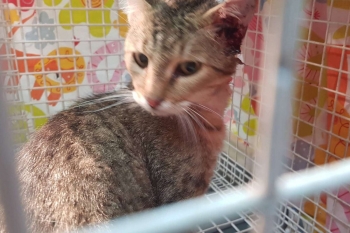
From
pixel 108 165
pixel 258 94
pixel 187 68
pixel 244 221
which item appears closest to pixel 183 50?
pixel 187 68

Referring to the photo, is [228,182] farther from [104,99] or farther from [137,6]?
[137,6]

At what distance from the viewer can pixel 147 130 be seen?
0.83 metres

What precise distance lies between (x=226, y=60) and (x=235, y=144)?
1.70 ft

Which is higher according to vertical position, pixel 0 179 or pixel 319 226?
pixel 0 179

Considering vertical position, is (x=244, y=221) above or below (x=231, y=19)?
below

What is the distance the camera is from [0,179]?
0.22 m

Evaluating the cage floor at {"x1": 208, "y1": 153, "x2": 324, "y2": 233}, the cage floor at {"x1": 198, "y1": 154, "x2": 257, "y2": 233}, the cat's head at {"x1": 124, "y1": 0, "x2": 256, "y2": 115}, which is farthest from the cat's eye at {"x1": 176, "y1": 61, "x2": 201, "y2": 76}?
the cage floor at {"x1": 198, "y1": 154, "x2": 257, "y2": 233}

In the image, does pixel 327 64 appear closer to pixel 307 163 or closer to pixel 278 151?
pixel 307 163

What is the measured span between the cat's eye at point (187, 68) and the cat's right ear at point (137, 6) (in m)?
0.16

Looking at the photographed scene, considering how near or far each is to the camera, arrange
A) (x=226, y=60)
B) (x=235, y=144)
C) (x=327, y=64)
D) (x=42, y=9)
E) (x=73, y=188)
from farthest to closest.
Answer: (x=235, y=144) < (x=42, y=9) < (x=327, y=64) < (x=226, y=60) < (x=73, y=188)

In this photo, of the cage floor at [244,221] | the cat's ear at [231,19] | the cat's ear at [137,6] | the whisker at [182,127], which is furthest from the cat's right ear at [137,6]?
the cage floor at [244,221]

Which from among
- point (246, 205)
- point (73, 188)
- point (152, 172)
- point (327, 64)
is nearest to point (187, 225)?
point (246, 205)

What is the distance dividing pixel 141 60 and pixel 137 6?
5.0 inches

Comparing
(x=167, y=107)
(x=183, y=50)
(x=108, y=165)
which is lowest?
(x=108, y=165)
